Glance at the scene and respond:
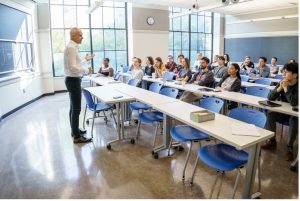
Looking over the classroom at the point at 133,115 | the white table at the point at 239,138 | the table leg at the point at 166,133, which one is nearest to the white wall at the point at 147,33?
the classroom at the point at 133,115

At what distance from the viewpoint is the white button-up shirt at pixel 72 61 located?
11.3ft

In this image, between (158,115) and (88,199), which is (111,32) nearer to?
(158,115)

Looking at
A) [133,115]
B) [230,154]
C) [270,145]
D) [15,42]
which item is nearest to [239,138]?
[230,154]

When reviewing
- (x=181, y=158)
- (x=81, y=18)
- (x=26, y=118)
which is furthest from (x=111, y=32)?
(x=181, y=158)

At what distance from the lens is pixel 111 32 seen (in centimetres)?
901

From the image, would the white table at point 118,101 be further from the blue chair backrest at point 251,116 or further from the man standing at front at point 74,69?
the blue chair backrest at point 251,116

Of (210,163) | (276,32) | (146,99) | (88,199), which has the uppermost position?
(276,32)

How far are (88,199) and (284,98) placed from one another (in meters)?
2.81

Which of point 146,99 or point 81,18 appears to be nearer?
point 146,99

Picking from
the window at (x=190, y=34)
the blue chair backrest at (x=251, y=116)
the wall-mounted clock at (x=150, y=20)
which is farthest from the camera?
the window at (x=190, y=34)

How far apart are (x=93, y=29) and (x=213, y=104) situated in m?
6.69

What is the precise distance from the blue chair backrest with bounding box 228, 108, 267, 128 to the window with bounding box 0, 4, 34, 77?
482 centimetres

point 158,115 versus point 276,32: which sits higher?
point 276,32

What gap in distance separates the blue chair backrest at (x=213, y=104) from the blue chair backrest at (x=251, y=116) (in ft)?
0.86
